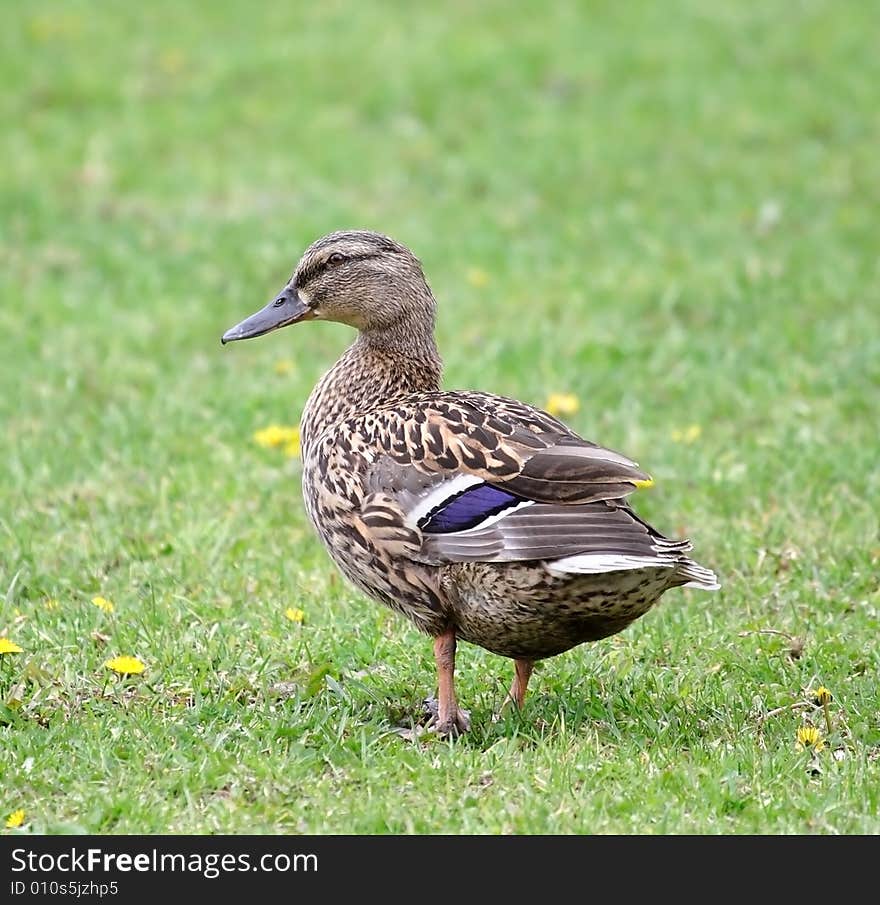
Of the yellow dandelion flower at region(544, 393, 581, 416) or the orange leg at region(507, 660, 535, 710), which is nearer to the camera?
the orange leg at region(507, 660, 535, 710)

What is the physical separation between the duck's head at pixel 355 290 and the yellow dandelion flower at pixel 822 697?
5.62ft

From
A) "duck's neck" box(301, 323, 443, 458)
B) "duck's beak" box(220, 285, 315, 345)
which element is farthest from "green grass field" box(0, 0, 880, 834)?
"duck's beak" box(220, 285, 315, 345)

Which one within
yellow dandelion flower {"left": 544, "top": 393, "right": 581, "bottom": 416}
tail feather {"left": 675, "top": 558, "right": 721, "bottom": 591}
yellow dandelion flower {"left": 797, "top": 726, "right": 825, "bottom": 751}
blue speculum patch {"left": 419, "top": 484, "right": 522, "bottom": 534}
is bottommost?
yellow dandelion flower {"left": 797, "top": 726, "right": 825, "bottom": 751}

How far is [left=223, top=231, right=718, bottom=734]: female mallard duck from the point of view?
427 cm

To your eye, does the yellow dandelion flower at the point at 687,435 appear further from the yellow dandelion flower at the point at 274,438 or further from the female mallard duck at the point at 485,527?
the female mallard duck at the point at 485,527

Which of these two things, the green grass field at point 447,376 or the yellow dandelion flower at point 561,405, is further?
the yellow dandelion flower at point 561,405

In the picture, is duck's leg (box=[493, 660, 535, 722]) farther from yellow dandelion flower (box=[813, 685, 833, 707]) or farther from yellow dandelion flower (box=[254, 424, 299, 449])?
yellow dandelion flower (box=[254, 424, 299, 449])

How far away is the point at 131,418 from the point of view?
727cm

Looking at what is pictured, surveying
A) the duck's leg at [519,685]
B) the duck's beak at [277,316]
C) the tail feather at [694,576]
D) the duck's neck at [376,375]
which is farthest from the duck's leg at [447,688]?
the duck's beak at [277,316]

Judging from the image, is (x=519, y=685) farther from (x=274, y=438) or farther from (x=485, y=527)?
(x=274, y=438)

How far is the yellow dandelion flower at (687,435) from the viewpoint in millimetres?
7066

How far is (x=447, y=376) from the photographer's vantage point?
780cm

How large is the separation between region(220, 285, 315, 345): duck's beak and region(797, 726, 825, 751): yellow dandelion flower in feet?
6.77
